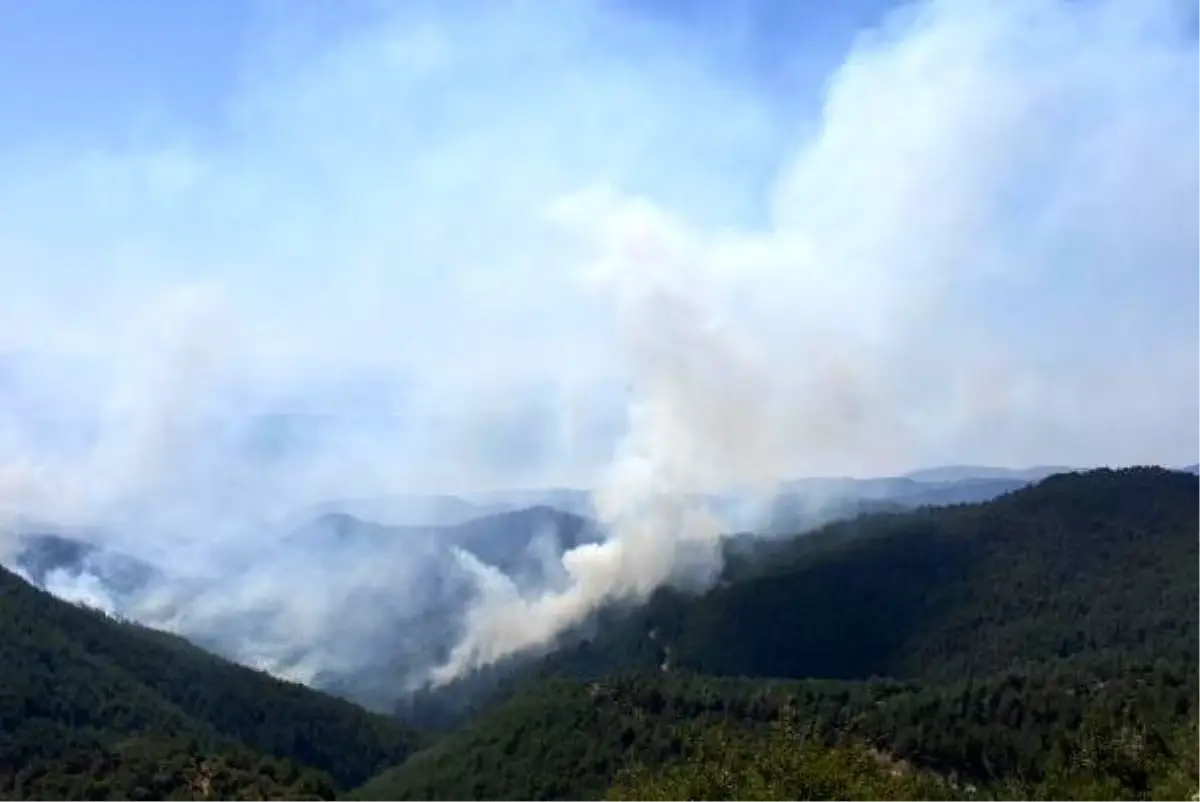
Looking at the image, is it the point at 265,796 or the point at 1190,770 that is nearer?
the point at 1190,770

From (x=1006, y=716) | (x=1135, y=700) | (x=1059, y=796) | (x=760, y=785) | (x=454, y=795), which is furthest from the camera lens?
(x=454, y=795)

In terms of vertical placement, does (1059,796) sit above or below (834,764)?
below

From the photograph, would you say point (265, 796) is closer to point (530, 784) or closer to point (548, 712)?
point (530, 784)

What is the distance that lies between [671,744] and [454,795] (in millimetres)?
35866

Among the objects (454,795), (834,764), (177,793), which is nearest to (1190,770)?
(834,764)

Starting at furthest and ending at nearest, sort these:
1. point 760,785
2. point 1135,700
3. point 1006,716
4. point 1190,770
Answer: point 1006,716 < point 1135,700 < point 1190,770 < point 760,785

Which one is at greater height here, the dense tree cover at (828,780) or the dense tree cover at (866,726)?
the dense tree cover at (828,780)

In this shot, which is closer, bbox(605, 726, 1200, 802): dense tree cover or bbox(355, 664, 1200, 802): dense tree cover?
bbox(605, 726, 1200, 802): dense tree cover

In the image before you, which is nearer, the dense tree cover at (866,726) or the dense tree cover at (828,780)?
the dense tree cover at (828,780)

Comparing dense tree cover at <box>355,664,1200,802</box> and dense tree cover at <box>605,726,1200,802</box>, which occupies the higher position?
dense tree cover at <box>605,726,1200,802</box>

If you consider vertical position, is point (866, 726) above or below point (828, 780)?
below

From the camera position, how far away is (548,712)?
19525cm

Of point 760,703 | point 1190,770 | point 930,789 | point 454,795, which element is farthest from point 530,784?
point 1190,770

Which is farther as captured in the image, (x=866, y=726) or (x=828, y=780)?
(x=866, y=726)
